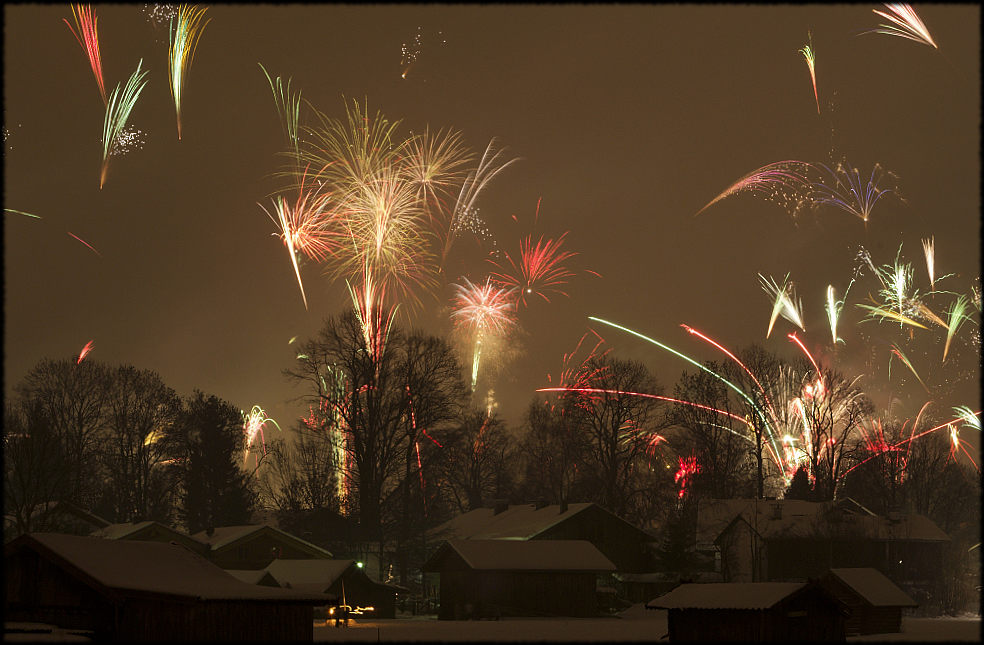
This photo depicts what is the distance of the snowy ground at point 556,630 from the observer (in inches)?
1613

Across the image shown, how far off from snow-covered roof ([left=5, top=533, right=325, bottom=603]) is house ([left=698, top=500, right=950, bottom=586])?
130ft

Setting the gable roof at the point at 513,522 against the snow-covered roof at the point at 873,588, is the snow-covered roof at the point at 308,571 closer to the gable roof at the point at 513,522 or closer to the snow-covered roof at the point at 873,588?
the gable roof at the point at 513,522

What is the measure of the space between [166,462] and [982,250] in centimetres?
6723

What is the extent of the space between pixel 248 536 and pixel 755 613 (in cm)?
3886

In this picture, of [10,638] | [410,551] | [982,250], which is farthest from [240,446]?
[982,250]

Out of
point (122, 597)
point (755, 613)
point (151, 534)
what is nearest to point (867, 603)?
point (755, 613)

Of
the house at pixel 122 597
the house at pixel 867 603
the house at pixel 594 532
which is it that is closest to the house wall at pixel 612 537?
the house at pixel 594 532

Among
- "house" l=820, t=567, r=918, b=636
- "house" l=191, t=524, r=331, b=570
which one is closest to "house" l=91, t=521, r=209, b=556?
"house" l=191, t=524, r=331, b=570

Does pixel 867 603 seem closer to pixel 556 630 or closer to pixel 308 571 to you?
pixel 556 630

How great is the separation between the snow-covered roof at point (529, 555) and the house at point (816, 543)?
9659mm

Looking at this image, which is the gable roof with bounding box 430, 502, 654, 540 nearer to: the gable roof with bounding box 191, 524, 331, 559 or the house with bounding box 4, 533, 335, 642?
the gable roof with bounding box 191, 524, 331, 559

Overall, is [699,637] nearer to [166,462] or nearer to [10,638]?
[10,638]

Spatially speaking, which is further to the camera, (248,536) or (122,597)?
(248,536)

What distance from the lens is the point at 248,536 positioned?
67062mm
